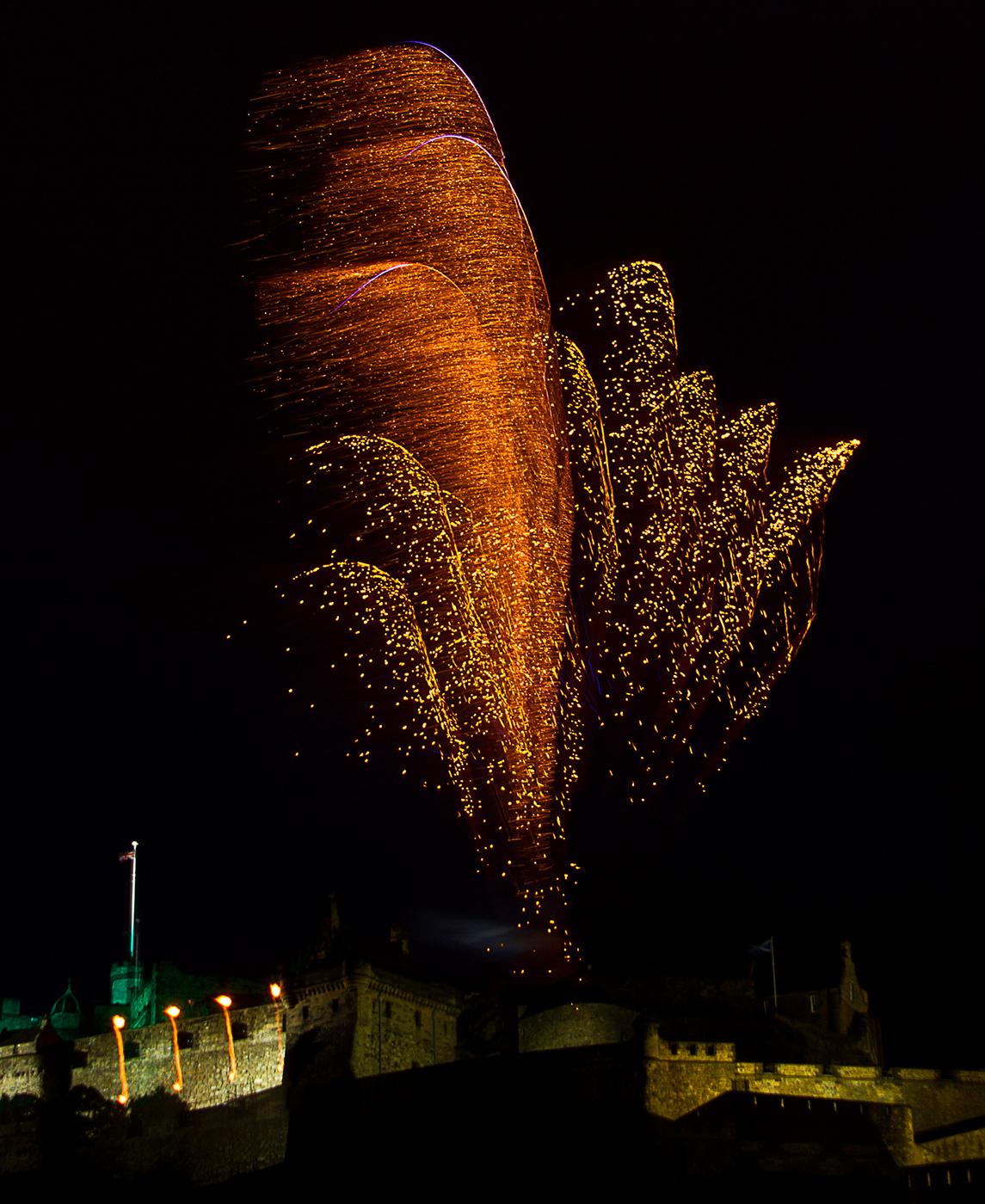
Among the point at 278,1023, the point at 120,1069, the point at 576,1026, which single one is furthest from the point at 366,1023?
the point at 120,1069

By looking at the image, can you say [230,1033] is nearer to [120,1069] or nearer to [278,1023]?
[278,1023]

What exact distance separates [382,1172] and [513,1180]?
4548 millimetres

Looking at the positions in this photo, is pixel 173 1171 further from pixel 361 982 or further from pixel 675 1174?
pixel 675 1174

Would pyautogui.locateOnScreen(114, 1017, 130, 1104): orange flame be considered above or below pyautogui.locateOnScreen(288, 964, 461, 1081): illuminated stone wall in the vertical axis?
below

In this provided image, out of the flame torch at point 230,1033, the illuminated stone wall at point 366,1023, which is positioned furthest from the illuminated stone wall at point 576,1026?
the flame torch at point 230,1033

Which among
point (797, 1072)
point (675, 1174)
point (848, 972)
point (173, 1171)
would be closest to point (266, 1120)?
point (173, 1171)

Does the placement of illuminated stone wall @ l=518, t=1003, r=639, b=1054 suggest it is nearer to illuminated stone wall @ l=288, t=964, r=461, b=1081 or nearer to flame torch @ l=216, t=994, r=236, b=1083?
illuminated stone wall @ l=288, t=964, r=461, b=1081

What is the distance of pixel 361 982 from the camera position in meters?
48.8

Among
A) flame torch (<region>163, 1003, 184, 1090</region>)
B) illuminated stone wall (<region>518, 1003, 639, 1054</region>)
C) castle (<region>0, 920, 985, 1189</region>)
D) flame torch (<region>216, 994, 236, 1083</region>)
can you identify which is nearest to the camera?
castle (<region>0, 920, 985, 1189</region>)

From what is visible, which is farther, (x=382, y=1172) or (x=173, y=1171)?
(x=173, y=1171)

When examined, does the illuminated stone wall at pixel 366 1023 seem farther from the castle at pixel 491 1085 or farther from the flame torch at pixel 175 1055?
the flame torch at pixel 175 1055

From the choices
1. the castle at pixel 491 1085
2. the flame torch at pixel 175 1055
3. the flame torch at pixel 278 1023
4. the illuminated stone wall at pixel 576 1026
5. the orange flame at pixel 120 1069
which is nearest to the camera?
the castle at pixel 491 1085

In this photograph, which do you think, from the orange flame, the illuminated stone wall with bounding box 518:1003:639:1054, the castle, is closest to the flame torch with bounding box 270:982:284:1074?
the castle

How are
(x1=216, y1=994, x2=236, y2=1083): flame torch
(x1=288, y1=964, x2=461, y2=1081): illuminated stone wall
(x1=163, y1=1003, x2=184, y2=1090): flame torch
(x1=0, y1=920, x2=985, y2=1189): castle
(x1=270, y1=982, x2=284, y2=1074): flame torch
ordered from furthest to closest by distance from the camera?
1. (x1=163, y1=1003, x2=184, y2=1090): flame torch
2. (x1=216, y1=994, x2=236, y2=1083): flame torch
3. (x1=270, y1=982, x2=284, y2=1074): flame torch
4. (x1=288, y1=964, x2=461, y2=1081): illuminated stone wall
5. (x1=0, y1=920, x2=985, y2=1189): castle
